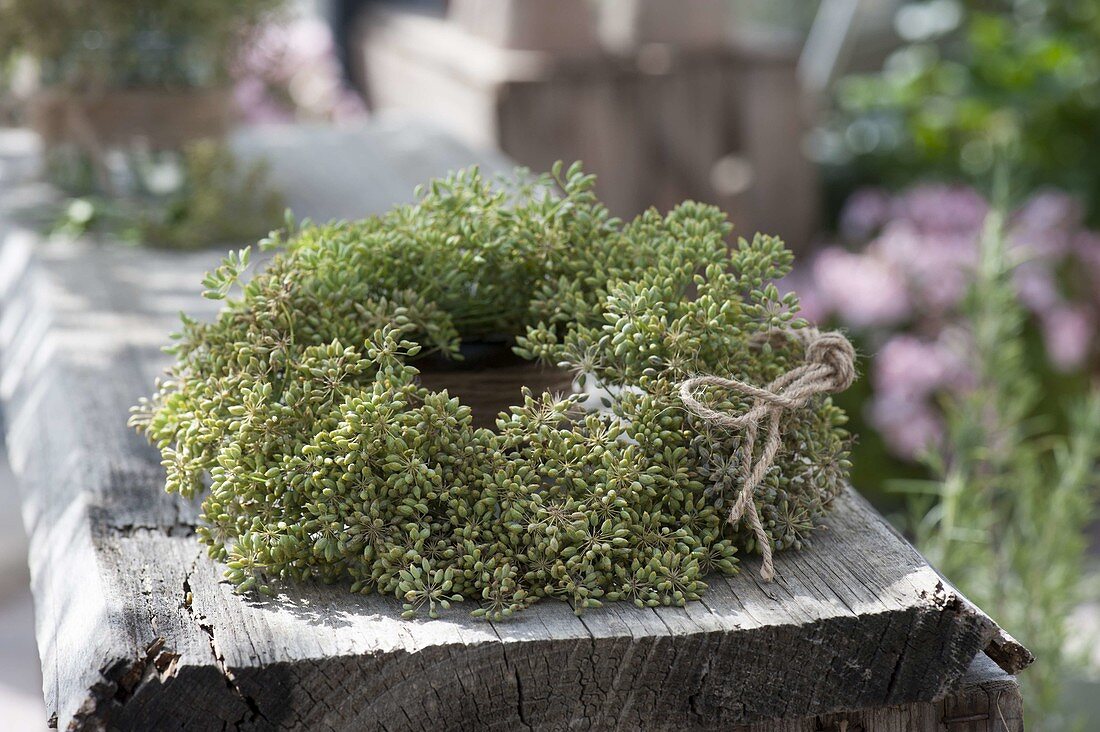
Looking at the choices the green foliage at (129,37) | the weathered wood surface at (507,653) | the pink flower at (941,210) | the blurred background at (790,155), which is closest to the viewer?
the weathered wood surface at (507,653)

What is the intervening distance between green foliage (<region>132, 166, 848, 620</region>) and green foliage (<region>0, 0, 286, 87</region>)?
1.24 meters

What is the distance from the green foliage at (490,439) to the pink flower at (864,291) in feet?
7.78

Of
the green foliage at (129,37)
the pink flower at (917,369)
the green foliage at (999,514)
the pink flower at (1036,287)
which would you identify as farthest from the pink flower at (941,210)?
the green foliage at (129,37)

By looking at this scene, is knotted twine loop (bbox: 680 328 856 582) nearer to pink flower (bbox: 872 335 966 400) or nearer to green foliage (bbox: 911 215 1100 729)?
green foliage (bbox: 911 215 1100 729)

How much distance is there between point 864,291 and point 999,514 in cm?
185

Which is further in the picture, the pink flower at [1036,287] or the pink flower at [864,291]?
the pink flower at [1036,287]

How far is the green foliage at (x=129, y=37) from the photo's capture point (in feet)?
6.96

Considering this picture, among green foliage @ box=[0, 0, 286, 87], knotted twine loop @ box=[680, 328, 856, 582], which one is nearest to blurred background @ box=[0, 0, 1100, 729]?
green foliage @ box=[0, 0, 286, 87]

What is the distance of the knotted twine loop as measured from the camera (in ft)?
3.18

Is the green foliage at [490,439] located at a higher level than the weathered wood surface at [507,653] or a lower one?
higher

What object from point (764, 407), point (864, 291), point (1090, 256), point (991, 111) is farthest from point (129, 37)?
point (991, 111)

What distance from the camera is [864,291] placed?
3408mm

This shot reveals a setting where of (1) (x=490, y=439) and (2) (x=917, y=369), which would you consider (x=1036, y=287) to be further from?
(1) (x=490, y=439)

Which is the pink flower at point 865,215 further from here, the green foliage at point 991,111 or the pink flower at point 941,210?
the green foliage at point 991,111
